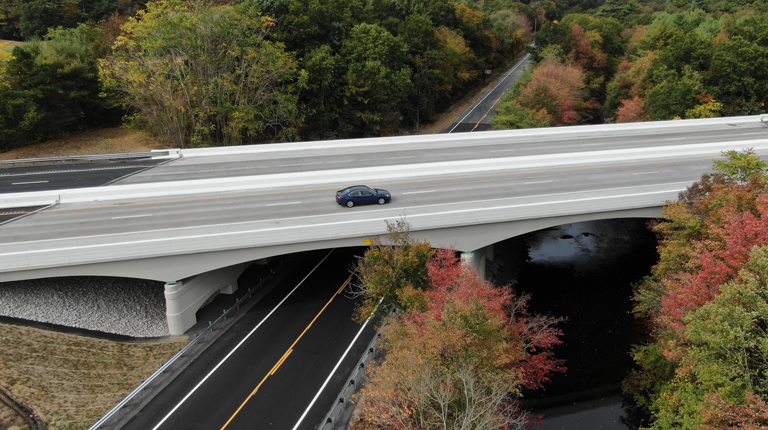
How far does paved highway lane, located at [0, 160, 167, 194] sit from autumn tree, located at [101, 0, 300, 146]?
868cm

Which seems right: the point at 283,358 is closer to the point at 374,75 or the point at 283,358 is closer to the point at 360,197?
the point at 360,197

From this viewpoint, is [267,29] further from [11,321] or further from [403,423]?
[403,423]

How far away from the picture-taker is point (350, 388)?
19.8 m

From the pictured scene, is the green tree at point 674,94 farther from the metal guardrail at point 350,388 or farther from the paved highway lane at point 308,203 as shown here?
the metal guardrail at point 350,388

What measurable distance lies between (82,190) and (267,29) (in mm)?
33063

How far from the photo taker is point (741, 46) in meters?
55.8

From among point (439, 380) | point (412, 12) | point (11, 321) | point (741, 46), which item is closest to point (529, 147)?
point (439, 380)

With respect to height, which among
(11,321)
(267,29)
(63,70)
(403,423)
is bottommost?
(11,321)

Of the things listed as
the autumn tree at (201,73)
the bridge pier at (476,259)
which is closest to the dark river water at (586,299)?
the bridge pier at (476,259)

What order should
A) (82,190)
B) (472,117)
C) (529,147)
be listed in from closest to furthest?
(82,190), (529,147), (472,117)

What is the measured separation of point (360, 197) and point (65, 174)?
27.4m

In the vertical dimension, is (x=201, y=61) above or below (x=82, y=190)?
above

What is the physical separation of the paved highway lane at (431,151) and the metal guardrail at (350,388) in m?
19.1

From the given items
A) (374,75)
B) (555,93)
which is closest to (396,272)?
(374,75)
